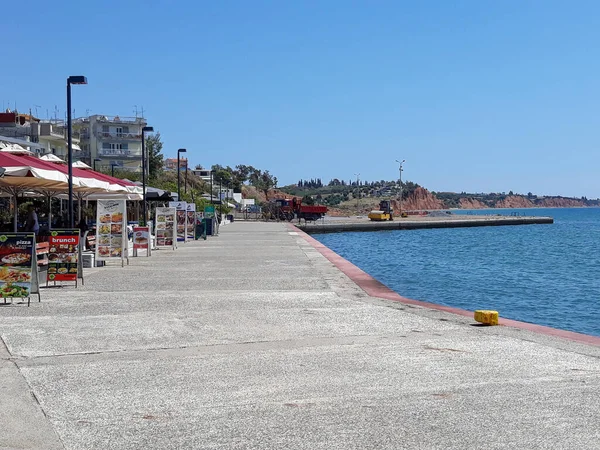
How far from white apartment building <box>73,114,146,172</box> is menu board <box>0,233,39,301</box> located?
3748 inches

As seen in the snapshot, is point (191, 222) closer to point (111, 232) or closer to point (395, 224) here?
point (111, 232)

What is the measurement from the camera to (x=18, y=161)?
17.3 metres

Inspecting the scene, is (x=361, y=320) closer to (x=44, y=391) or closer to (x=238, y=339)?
(x=238, y=339)

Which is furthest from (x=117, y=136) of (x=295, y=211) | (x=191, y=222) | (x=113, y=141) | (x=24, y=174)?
(x=24, y=174)

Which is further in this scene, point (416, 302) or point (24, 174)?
point (24, 174)

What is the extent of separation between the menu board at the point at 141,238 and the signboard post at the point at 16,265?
12.9m

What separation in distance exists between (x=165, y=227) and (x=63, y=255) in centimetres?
1446

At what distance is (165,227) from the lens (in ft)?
99.9

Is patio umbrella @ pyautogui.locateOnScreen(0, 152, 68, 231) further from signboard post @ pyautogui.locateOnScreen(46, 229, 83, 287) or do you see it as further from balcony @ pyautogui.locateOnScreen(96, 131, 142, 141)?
balcony @ pyautogui.locateOnScreen(96, 131, 142, 141)

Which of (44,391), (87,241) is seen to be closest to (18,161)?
(87,241)

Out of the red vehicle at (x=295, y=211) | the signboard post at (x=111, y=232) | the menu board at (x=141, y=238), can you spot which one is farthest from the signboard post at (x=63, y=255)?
the red vehicle at (x=295, y=211)

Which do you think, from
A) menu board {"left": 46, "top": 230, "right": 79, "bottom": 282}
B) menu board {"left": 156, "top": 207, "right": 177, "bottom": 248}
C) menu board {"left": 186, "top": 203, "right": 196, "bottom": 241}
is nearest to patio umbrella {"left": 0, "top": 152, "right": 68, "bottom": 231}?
menu board {"left": 46, "top": 230, "right": 79, "bottom": 282}

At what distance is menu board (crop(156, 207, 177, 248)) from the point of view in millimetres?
30298

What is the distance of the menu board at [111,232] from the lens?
22.1 meters
